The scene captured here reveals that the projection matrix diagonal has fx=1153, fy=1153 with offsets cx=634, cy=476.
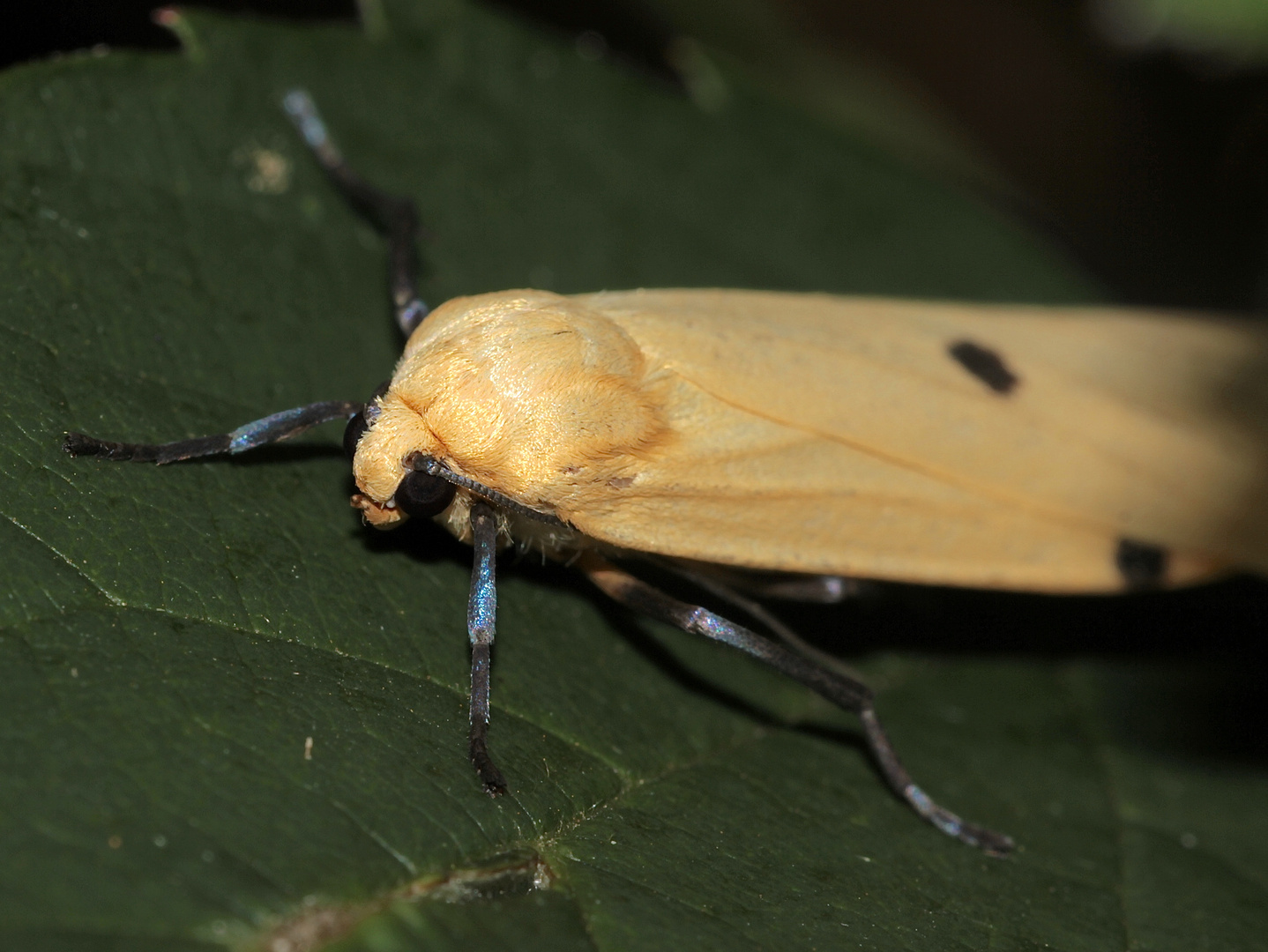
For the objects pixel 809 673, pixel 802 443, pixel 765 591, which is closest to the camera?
pixel 809 673

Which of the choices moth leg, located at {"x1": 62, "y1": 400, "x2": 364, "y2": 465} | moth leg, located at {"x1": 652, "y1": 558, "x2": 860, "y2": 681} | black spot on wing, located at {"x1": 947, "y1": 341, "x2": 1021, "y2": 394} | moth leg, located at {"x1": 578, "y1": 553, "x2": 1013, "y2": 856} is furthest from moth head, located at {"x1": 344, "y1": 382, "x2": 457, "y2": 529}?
black spot on wing, located at {"x1": 947, "y1": 341, "x2": 1021, "y2": 394}

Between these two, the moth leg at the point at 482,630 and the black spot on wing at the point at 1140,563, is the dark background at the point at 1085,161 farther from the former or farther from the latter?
the moth leg at the point at 482,630

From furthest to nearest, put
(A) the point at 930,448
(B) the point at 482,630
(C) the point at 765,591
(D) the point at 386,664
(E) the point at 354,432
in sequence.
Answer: (C) the point at 765,591, (A) the point at 930,448, (E) the point at 354,432, (B) the point at 482,630, (D) the point at 386,664

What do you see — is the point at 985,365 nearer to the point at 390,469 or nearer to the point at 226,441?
the point at 390,469

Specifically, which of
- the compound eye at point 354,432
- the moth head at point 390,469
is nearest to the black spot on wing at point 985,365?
the moth head at point 390,469

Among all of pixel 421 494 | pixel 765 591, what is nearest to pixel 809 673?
pixel 765 591

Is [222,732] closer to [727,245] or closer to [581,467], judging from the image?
[581,467]

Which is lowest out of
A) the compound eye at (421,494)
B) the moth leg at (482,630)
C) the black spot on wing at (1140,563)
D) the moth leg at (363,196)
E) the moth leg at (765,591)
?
the moth leg at (765,591)
